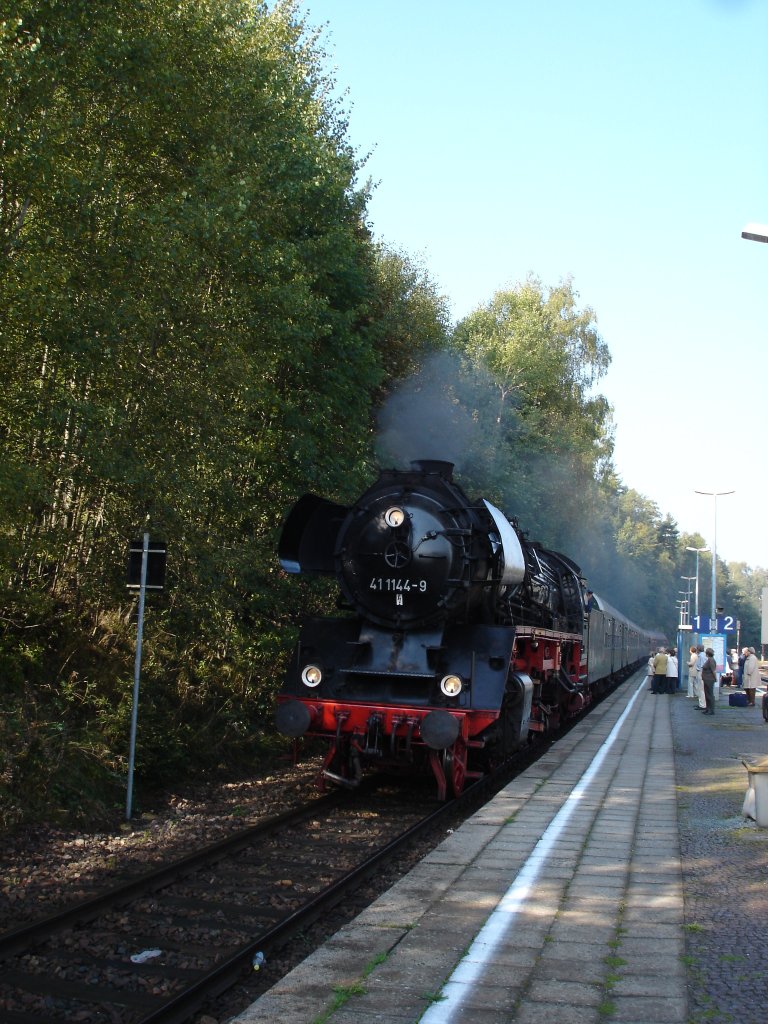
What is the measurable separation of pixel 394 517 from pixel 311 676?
1875 mm

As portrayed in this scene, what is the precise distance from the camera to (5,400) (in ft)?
31.6

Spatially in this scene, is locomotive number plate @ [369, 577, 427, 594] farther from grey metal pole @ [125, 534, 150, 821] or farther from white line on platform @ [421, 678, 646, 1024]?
white line on platform @ [421, 678, 646, 1024]

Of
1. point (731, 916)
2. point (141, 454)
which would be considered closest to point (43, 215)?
point (141, 454)

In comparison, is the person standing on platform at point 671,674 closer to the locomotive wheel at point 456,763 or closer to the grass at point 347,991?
the locomotive wheel at point 456,763

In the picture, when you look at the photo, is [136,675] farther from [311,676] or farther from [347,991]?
[347,991]

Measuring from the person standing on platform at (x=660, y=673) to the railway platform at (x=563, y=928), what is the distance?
21135 mm

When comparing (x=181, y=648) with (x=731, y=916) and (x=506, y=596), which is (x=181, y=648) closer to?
(x=506, y=596)

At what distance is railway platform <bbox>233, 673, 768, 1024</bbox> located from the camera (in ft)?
14.2

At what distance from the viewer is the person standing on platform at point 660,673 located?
100 feet

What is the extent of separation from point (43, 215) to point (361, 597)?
502cm

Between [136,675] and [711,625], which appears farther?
[711,625]

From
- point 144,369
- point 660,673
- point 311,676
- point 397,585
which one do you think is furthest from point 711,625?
point 144,369

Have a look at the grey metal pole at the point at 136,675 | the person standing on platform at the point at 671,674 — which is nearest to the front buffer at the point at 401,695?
the grey metal pole at the point at 136,675

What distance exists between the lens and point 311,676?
10383mm
